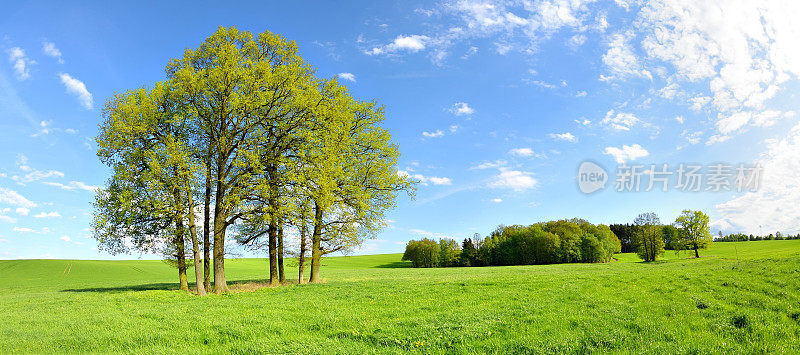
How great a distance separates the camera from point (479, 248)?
359 feet

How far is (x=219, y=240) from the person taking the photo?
82.7 feet

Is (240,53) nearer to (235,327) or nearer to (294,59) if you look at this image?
(294,59)

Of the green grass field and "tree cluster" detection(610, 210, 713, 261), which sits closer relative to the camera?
the green grass field

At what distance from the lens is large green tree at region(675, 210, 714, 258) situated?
81.8 m

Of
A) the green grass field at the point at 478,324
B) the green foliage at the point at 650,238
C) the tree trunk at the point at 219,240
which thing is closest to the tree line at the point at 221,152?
Answer: the tree trunk at the point at 219,240

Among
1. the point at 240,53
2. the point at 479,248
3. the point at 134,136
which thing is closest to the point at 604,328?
the point at 240,53

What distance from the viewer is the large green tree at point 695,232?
268 feet

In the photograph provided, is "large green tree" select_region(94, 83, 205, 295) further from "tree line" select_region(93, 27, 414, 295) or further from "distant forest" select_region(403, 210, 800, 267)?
"distant forest" select_region(403, 210, 800, 267)

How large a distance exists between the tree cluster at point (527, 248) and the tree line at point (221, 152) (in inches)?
3097

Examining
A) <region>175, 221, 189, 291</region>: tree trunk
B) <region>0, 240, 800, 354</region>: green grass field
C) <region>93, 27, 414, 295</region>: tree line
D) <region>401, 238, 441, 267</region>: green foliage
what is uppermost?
<region>93, 27, 414, 295</region>: tree line

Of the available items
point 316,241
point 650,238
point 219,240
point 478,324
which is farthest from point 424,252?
point 478,324

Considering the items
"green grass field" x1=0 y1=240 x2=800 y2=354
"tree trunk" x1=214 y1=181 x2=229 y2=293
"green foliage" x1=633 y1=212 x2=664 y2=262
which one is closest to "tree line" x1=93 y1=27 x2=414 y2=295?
"tree trunk" x1=214 y1=181 x2=229 y2=293

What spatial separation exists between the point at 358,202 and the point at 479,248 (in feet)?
285

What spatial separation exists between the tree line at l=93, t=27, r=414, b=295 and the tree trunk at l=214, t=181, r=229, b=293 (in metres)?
0.07
